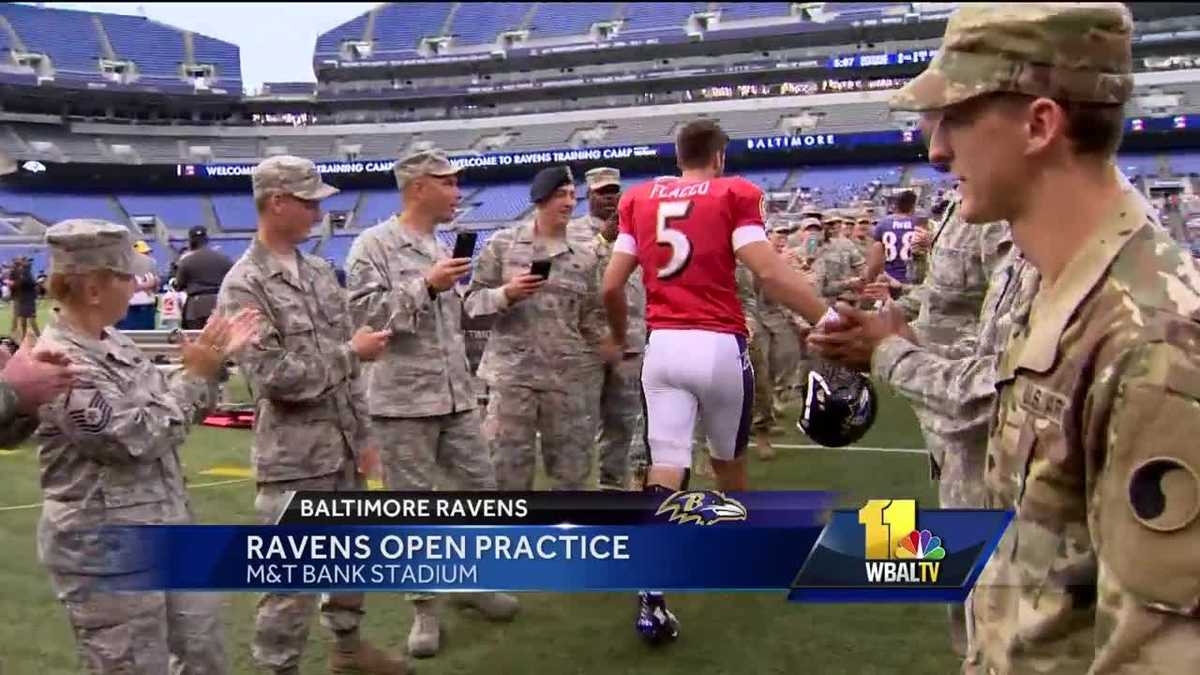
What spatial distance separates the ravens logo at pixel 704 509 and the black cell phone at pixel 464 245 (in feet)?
5.21

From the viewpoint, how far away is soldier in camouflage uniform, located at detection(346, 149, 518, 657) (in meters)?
4.09

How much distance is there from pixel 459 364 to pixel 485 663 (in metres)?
1.29

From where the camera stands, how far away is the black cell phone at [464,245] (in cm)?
421

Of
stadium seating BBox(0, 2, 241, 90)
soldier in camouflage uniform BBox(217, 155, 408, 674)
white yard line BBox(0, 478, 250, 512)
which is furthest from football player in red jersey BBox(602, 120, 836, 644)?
stadium seating BBox(0, 2, 241, 90)

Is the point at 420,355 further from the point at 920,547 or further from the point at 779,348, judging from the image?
the point at 779,348

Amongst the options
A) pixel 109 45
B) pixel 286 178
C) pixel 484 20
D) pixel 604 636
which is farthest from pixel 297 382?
pixel 484 20

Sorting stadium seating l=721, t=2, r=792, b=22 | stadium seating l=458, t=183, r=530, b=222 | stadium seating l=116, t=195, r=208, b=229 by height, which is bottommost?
stadium seating l=458, t=183, r=530, b=222

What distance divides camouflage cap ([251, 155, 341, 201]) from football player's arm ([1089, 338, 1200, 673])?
3.06 meters

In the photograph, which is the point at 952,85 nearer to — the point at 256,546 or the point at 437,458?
the point at 256,546

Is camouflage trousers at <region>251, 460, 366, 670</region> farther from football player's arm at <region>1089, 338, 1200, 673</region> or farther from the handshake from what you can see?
football player's arm at <region>1089, 338, 1200, 673</region>

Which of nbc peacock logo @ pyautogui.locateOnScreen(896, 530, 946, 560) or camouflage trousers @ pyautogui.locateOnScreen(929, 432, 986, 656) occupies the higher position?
camouflage trousers @ pyautogui.locateOnScreen(929, 432, 986, 656)

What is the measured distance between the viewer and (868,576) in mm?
2615

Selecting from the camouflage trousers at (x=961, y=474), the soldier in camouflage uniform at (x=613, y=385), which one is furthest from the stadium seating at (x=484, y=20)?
the camouflage trousers at (x=961, y=474)

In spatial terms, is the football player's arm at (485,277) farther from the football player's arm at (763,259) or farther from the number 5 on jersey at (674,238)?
the football player's arm at (763,259)
